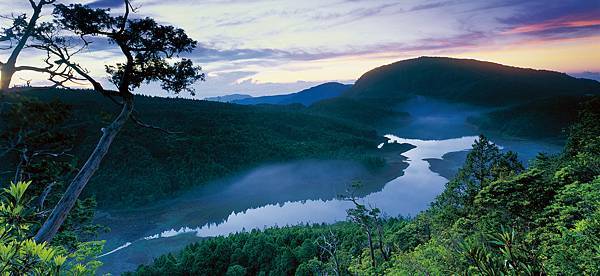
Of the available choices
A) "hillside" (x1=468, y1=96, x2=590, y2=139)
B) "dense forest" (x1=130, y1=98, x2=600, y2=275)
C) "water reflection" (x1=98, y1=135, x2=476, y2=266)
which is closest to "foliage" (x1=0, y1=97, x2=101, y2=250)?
"dense forest" (x1=130, y1=98, x2=600, y2=275)

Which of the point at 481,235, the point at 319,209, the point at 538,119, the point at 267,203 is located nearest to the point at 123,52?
the point at 481,235

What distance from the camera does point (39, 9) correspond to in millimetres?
8359

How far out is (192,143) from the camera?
106938 mm

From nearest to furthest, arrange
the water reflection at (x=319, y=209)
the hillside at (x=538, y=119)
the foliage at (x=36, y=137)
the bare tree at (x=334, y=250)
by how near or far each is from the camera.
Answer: the foliage at (x=36, y=137)
the bare tree at (x=334, y=250)
the water reflection at (x=319, y=209)
the hillside at (x=538, y=119)

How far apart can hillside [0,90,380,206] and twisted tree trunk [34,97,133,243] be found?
54.7 m

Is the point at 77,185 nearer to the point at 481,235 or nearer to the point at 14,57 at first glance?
the point at 14,57

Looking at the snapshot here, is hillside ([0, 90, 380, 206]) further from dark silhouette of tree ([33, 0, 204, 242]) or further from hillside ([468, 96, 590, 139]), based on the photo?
hillside ([468, 96, 590, 139])

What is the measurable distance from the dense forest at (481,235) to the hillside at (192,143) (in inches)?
1361

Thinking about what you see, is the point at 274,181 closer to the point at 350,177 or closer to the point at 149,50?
the point at 350,177

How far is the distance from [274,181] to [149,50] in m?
86.2

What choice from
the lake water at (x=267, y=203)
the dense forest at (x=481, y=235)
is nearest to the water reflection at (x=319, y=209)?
the lake water at (x=267, y=203)

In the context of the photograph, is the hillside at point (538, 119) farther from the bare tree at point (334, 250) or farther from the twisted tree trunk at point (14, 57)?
the twisted tree trunk at point (14, 57)

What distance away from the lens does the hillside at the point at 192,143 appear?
82375 millimetres

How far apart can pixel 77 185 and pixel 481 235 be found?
12334mm
